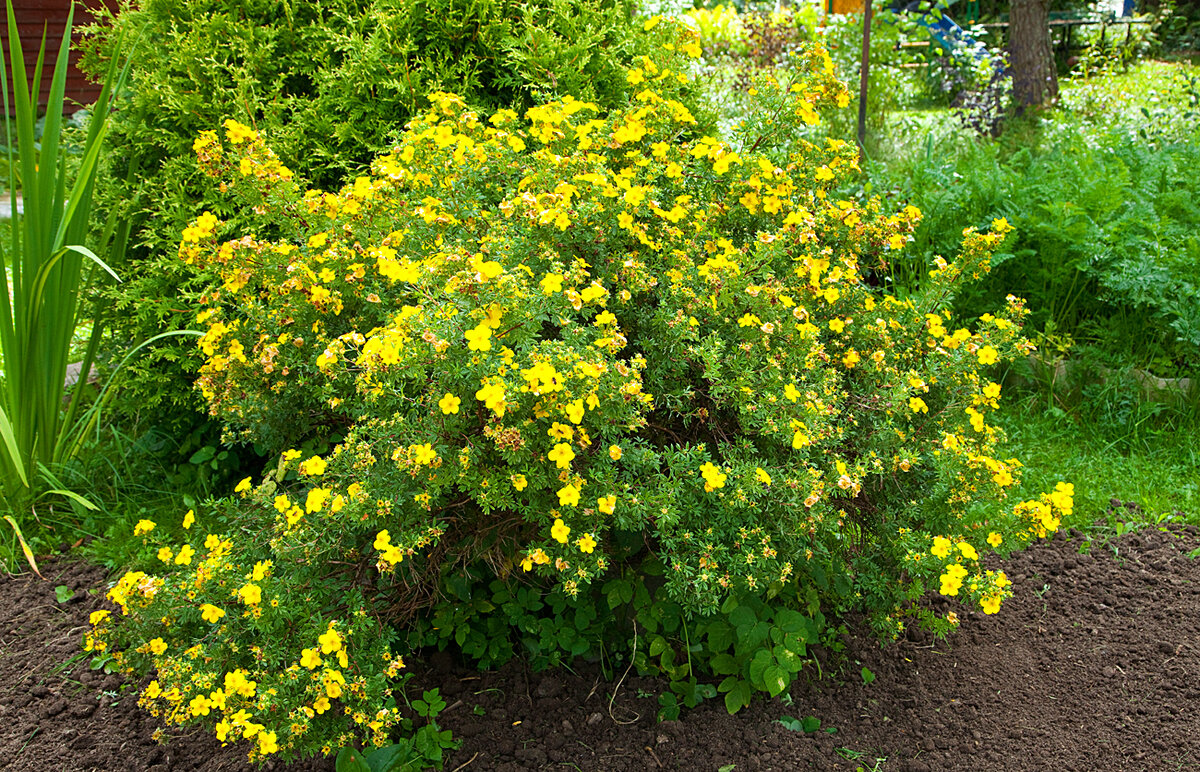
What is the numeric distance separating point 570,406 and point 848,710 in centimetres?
110

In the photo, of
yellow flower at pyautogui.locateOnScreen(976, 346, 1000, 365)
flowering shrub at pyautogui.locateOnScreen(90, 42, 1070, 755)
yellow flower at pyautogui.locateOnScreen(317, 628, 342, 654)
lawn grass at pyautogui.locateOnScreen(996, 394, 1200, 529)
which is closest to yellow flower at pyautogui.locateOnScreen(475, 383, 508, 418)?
flowering shrub at pyautogui.locateOnScreen(90, 42, 1070, 755)

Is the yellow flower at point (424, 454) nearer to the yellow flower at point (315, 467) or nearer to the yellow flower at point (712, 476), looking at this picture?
the yellow flower at point (315, 467)

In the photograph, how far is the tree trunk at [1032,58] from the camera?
795 cm

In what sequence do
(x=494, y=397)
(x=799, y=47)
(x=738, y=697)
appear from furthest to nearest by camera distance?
(x=799, y=47), (x=738, y=697), (x=494, y=397)

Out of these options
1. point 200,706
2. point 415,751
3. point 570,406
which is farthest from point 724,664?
point 200,706

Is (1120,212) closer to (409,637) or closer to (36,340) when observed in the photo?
(409,637)

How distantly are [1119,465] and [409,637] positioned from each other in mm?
2523

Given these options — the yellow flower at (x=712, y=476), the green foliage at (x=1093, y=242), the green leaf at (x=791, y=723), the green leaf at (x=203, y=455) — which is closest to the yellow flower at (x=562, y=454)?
the yellow flower at (x=712, y=476)

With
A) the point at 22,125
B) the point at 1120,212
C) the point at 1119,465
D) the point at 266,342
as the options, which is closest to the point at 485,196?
Result: the point at 266,342

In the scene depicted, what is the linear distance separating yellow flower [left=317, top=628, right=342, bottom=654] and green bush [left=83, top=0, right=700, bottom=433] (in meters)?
1.60

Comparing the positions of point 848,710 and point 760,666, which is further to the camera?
point 848,710

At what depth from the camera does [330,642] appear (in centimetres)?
161

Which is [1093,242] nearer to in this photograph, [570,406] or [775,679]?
[775,679]

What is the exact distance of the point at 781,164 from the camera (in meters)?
2.49
